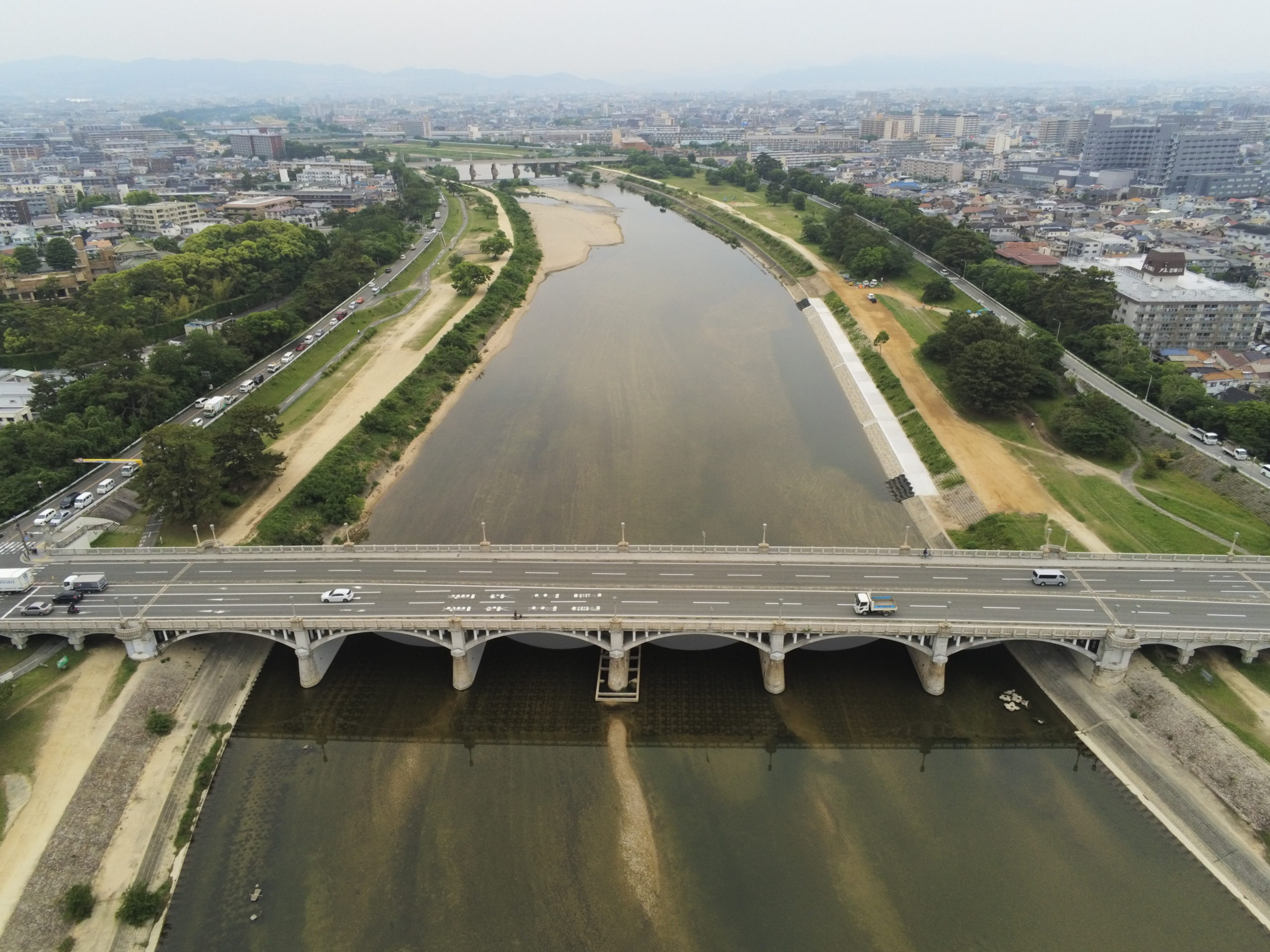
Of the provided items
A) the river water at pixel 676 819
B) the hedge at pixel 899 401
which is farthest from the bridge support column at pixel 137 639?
the hedge at pixel 899 401

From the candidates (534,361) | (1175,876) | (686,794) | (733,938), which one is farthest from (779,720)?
(534,361)

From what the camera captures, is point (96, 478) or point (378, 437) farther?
point (378, 437)

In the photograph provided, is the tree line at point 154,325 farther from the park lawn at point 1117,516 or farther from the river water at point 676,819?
the park lawn at point 1117,516

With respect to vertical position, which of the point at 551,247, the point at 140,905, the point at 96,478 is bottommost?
the point at 140,905

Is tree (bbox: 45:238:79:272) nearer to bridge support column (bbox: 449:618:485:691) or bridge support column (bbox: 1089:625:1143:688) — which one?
bridge support column (bbox: 449:618:485:691)

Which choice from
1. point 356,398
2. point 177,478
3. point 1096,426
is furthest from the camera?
point 356,398

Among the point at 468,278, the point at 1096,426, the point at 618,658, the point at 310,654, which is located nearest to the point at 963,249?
the point at 1096,426

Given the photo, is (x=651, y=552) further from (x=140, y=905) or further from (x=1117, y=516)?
(x=1117, y=516)
